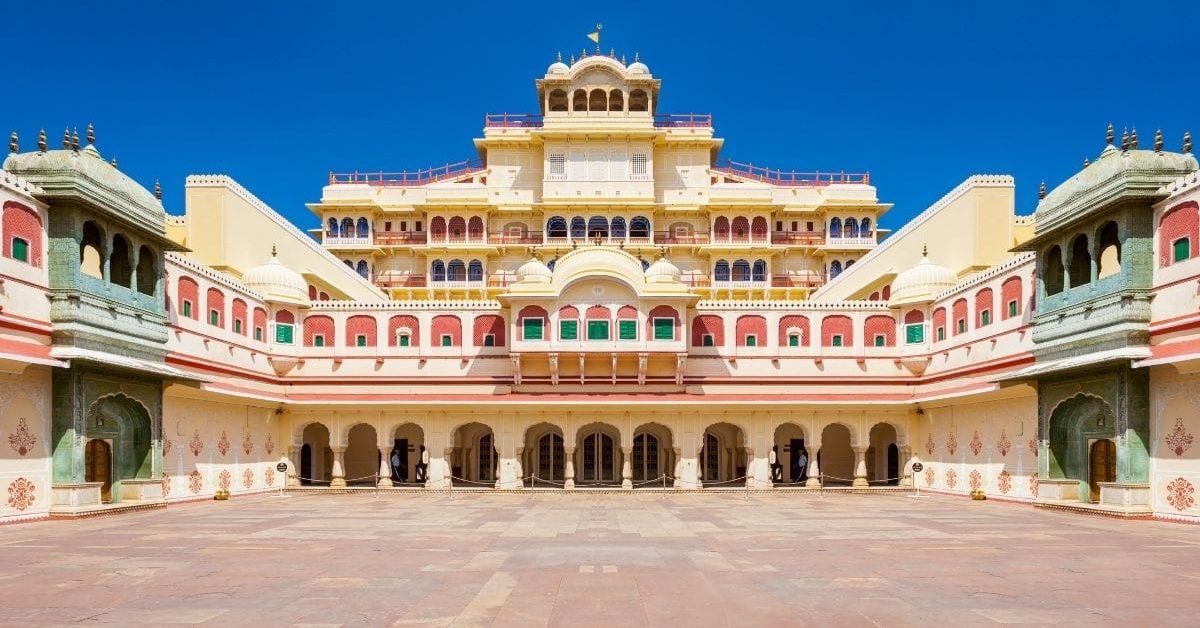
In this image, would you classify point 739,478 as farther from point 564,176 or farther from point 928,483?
point 564,176

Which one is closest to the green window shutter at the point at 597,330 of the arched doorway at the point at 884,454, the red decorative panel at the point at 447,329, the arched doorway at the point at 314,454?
the red decorative panel at the point at 447,329

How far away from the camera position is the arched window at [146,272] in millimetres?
29000

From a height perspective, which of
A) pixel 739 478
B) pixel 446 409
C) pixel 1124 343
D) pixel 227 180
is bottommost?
pixel 739 478

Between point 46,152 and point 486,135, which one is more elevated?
point 486,135

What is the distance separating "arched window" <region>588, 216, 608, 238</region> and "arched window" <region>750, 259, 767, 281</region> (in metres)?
9.10

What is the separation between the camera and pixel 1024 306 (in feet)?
103

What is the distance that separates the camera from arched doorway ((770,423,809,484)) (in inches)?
1661

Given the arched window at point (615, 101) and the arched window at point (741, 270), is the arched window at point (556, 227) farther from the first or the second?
the arched window at point (741, 270)

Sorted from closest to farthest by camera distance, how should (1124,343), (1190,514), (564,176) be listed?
1. (1190,514)
2. (1124,343)
3. (564,176)

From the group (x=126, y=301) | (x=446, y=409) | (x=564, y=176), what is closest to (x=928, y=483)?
(x=446, y=409)

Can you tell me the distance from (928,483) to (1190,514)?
622 inches

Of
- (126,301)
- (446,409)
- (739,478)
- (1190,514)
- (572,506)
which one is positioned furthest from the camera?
(739,478)

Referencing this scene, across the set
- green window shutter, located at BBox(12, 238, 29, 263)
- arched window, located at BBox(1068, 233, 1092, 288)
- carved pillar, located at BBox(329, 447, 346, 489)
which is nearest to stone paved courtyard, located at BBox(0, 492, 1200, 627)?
green window shutter, located at BBox(12, 238, 29, 263)

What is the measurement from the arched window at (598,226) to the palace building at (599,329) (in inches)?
4.6
